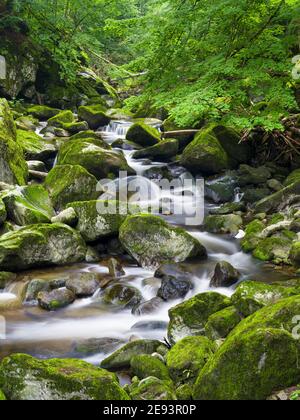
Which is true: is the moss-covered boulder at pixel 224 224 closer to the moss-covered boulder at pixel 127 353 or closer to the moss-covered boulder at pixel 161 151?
the moss-covered boulder at pixel 161 151

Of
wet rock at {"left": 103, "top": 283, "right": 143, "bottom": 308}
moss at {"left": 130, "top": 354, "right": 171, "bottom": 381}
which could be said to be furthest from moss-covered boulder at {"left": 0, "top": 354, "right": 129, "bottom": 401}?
wet rock at {"left": 103, "top": 283, "right": 143, "bottom": 308}

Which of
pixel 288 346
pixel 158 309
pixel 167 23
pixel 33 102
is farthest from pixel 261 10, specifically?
pixel 33 102

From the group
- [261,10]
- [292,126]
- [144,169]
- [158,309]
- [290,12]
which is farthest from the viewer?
[144,169]

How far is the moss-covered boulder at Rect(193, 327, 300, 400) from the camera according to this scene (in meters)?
3.12

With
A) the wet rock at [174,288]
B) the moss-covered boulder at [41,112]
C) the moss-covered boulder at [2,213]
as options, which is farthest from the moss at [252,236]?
the moss-covered boulder at [41,112]

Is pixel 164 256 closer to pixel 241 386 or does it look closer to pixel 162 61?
pixel 162 61

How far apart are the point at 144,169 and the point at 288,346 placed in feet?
35.0

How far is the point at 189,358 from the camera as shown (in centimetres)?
404

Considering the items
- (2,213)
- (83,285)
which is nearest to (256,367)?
(83,285)

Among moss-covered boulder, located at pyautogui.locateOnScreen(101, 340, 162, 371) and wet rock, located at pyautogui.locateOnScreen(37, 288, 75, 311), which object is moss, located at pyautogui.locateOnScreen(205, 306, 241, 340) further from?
wet rock, located at pyautogui.locateOnScreen(37, 288, 75, 311)

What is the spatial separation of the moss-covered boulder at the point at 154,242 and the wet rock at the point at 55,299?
1.72m

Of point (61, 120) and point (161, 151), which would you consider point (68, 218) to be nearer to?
point (161, 151)

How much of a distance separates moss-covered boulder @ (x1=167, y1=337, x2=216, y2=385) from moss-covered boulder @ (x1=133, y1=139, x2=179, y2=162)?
10.5 m

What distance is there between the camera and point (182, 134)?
1491 centimetres
